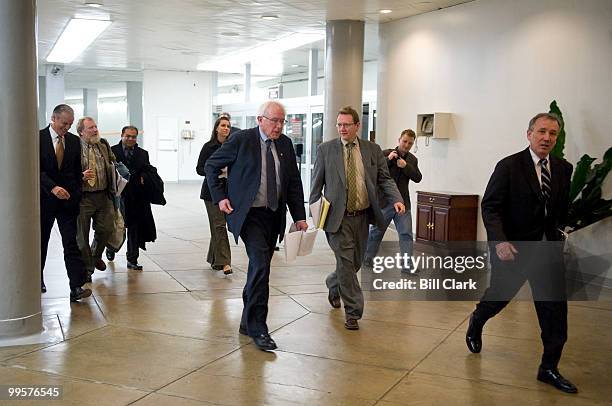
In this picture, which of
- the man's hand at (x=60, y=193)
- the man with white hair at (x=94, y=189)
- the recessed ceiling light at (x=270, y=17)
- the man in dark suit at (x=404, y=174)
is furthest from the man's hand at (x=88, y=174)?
the recessed ceiling light at (x=270, y=17)

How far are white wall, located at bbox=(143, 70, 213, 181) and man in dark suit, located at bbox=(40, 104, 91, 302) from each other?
15430 millimetres

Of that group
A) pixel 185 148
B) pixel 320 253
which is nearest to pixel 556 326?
pixel 320 253

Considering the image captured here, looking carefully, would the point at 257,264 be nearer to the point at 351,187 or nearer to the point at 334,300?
the point at 351,187

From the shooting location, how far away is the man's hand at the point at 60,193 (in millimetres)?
5711

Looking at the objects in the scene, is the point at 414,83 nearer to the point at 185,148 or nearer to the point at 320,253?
the point at 320,253

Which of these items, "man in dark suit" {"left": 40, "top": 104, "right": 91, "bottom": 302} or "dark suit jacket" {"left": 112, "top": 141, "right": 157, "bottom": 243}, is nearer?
"man in dark suit" {"left": 40, "top": 104, "right": 91, "bottom": 302}

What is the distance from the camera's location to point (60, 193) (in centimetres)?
571

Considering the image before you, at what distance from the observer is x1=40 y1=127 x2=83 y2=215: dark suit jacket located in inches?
229

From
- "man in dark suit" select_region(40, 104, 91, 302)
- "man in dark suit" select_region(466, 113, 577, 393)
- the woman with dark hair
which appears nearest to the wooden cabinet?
the woman with dark hair

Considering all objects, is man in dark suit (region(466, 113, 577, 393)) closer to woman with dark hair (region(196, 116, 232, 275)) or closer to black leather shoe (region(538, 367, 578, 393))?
black leather shoe (region(538, 367, 578, 393))

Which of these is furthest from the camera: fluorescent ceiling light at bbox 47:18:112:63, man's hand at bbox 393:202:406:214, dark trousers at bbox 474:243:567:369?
fluorescent ceiling light at bbox 47:18:112:63

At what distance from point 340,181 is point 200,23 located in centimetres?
753

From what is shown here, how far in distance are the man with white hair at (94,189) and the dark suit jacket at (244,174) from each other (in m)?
1.90

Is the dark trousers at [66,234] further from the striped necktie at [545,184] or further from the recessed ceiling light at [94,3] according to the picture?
the recessed ceiling light at [94,3]
